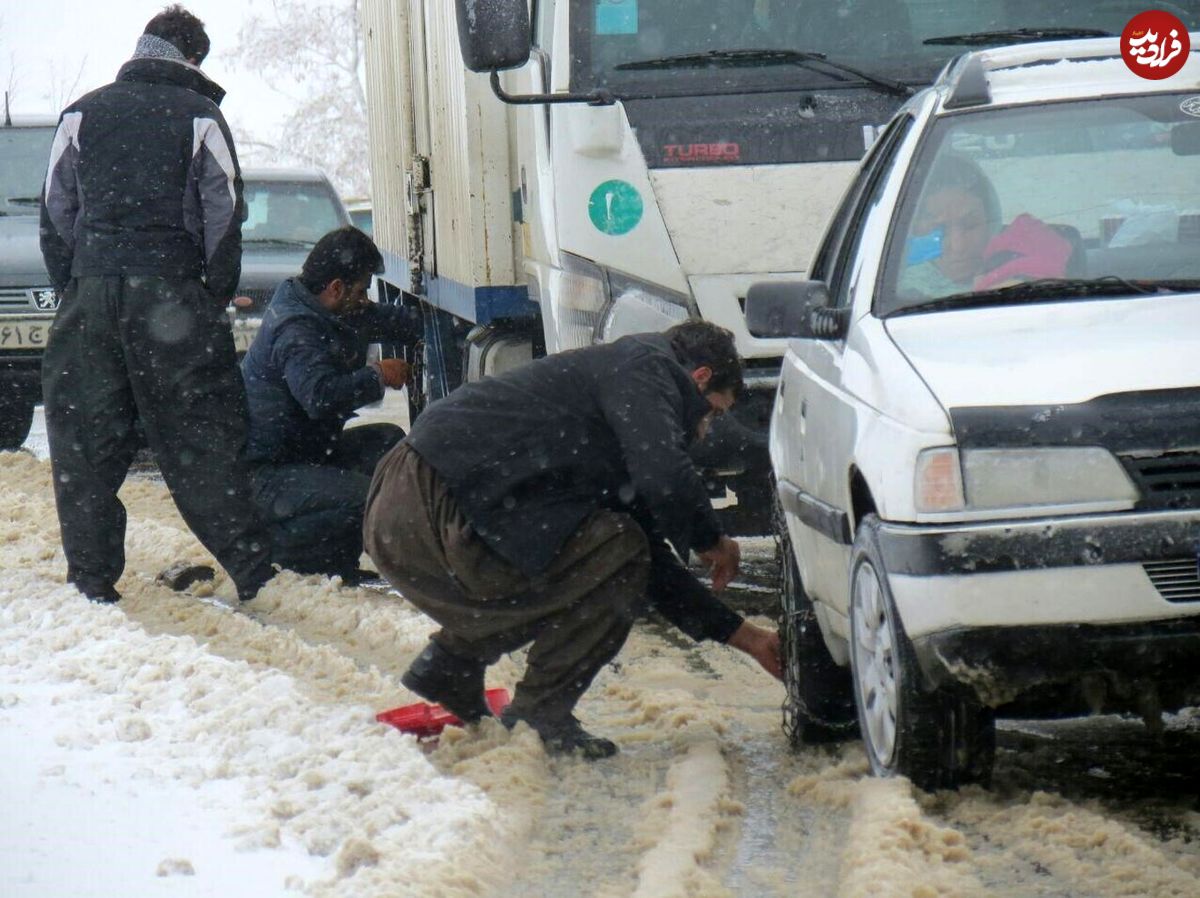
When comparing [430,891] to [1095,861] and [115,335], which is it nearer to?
[1095,861]

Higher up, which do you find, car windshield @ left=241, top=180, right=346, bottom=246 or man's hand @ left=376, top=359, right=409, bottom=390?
car windshield @ left=241, top=180, right=346, bottom=246

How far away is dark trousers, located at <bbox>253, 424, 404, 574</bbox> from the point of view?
8.23 meters

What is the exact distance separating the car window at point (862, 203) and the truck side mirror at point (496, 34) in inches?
64.2

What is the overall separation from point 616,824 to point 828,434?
1021 millimetres

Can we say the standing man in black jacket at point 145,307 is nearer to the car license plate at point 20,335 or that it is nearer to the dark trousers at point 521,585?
the dark trousers at point 521,585

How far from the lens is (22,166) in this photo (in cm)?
1473

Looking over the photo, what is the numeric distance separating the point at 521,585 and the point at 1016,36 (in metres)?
2.89

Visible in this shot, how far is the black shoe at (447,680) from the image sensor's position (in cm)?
549

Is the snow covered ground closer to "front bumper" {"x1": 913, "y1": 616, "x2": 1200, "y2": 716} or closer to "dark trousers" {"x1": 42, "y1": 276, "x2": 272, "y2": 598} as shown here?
"front bumper" {"x1": 913, "y1": 616, "x2": 1200, "y2": 716}

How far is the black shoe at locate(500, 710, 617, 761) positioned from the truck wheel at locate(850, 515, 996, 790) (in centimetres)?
97

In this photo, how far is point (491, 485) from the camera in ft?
17.3

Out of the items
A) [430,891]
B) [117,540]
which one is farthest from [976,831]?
[117,540]

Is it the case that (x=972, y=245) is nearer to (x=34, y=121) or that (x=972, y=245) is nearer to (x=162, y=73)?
(x=162, y=73)

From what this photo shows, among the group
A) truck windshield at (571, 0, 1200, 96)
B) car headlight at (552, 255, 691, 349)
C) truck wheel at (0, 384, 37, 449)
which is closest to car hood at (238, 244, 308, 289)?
truck wheel at (0, 384, 37, 449)
